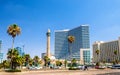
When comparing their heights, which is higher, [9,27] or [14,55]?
[9,27]

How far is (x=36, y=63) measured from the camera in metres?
166

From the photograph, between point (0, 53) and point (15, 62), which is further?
point (0, 53)

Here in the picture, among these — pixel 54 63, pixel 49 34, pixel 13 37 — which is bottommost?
pixel 54 63

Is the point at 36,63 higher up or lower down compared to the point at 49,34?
Result: lower down

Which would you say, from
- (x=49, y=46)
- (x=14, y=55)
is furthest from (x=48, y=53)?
(x=14, y=55)

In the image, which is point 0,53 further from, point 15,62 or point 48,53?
point 15,62

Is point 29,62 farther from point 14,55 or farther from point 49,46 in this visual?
point 14,55

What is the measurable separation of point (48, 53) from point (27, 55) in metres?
47.4

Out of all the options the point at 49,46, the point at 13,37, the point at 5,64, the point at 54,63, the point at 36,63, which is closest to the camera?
the point at 13,37

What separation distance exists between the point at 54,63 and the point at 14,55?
11704 centimetres

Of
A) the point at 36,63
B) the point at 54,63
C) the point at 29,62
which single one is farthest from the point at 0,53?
A: the point at 54,63

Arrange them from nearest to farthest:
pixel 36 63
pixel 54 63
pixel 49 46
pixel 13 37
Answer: pixel 13 37 → pixel 36 63 → pixel 49 46 → pixel 54 63

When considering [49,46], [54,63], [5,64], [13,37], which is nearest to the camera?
[13,37]

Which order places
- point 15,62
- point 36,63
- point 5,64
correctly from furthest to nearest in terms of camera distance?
1. point 36,63
2. point 5,64
3. point 15,62
